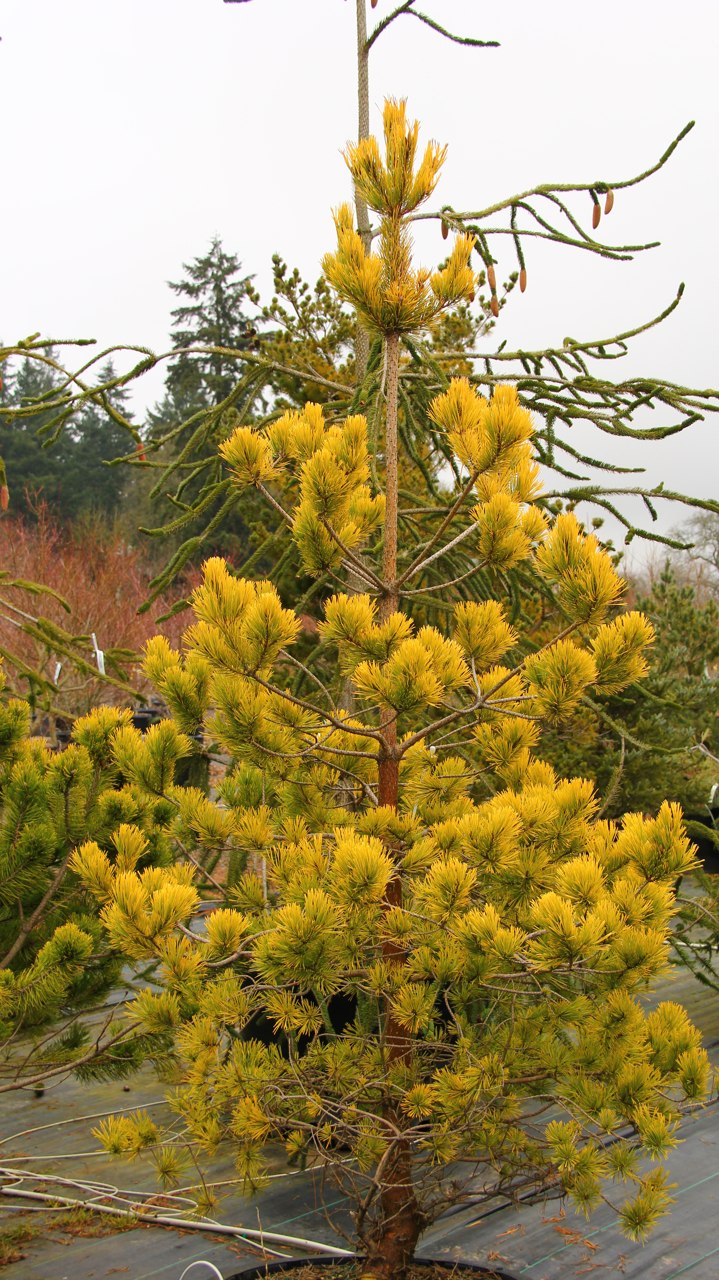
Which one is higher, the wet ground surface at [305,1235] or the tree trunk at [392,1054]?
the tree trunk at [392,1054]

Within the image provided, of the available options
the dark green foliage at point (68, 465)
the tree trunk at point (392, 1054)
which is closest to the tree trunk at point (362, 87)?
the tree trunk at point (392, 1054)

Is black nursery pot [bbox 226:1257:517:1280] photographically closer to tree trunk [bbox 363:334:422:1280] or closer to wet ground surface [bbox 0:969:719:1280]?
tree trunk [bbox 363:334:422:1280]

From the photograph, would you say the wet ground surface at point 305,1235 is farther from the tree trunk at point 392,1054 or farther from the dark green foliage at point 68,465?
the dark green foliage at point 68,465

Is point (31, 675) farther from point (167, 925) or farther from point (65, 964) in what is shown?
point (167, 925)

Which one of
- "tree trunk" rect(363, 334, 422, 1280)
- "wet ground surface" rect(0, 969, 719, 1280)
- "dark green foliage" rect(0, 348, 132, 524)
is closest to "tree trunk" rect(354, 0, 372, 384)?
"tree trunk" rect(363, 334, 422, 1280)

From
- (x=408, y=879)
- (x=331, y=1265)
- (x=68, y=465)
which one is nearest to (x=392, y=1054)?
(x=408, y=879)

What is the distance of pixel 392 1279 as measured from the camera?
2.36 metres

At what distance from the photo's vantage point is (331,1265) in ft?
8.41

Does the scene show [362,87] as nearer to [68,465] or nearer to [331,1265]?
[331,1265]

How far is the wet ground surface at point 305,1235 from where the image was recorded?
3.02 m

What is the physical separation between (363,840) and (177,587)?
17587 millimetres

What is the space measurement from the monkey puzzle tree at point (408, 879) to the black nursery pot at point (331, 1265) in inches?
4.5

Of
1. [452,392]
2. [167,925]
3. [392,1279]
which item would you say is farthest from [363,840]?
[392,1279]

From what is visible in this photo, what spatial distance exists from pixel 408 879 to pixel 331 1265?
1053 millimetres
